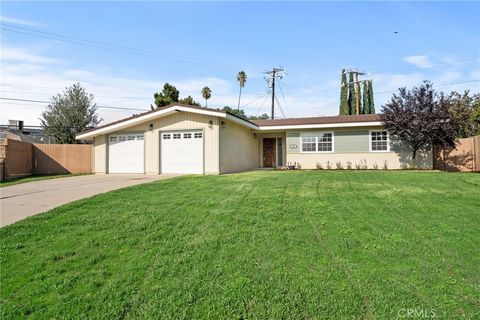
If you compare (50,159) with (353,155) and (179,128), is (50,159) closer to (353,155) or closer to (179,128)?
(179,128)

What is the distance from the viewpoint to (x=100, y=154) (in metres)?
18.7

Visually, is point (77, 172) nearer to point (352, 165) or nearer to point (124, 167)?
point (124, 167)

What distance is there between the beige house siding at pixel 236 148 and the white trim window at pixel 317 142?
3.44 meters

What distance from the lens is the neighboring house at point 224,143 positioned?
1630 cm

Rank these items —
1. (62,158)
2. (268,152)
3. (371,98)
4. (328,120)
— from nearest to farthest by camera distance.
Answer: (328,120)
(62,158)
(268,152)
(371,98)

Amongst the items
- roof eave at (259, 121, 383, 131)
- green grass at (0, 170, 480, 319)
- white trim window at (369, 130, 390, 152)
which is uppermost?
roof eave at (259, 121, 383, 131)

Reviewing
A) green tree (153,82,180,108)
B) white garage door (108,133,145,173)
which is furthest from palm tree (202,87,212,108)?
white garage door (108,133,145,173)

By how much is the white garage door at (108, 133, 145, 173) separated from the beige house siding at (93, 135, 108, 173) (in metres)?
0.29

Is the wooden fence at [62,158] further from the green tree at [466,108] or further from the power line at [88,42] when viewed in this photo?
the green tree at [466,108]

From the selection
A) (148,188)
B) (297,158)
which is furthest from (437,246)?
(297,158)

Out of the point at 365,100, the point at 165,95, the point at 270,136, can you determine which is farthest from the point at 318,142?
the point at 365,100

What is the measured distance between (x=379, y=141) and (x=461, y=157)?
4.49 m

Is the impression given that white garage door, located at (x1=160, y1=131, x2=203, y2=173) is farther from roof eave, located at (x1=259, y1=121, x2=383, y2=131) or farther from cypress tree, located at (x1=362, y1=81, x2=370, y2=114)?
cypress tree, located at (x1=362, y1=81, x2=370, y2=114)

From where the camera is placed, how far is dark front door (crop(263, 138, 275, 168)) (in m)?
23.0
